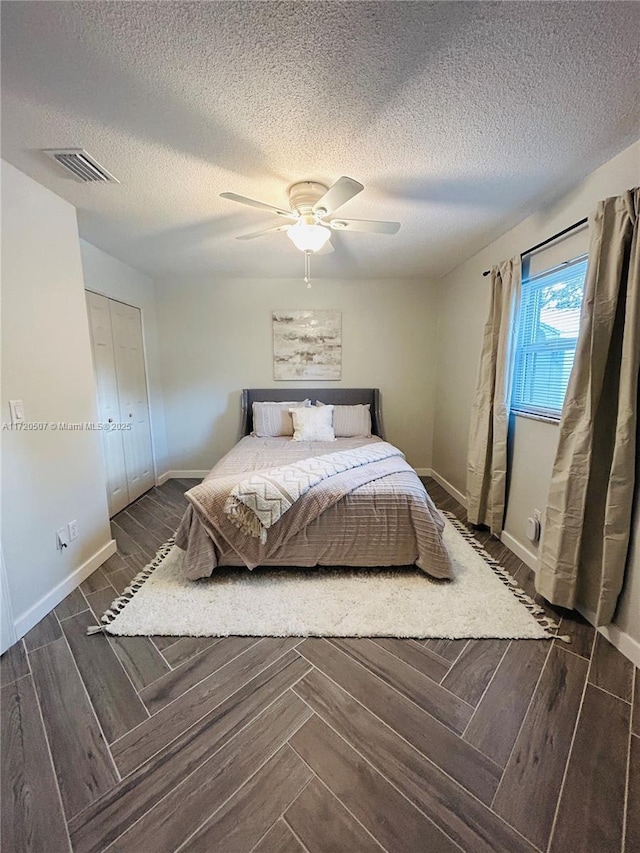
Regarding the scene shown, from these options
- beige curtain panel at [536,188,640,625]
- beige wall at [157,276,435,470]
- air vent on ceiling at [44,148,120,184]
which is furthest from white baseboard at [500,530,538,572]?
air vent on ceiling at [44,148,120,184]

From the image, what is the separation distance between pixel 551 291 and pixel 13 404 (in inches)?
128

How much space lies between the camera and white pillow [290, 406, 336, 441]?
354 cm

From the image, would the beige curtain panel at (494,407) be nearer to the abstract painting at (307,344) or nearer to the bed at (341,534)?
the bed at (341,534)

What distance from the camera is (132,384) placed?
344 centimetres

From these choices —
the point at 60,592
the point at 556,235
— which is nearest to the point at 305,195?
the point at 556,235

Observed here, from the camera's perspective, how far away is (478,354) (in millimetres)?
3002

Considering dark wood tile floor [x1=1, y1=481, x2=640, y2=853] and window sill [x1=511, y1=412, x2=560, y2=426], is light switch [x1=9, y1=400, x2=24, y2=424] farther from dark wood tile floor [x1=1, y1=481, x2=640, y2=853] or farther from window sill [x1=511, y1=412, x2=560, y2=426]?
window sill [x1=511, y1=412, x2=560, y2=426]

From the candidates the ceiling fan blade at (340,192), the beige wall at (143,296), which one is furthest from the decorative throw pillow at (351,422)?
the ceiling fan blade at (340,192)

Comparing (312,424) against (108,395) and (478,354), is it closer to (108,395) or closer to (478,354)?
(478,354)

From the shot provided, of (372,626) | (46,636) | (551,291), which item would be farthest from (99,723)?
(551,291)

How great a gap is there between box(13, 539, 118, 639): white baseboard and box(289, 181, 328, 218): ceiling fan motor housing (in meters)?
2.64

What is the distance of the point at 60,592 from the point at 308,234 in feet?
8.56

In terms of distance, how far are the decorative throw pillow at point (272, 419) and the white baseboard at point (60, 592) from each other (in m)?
1.78

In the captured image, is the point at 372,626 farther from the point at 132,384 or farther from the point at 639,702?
the point at 132,384
